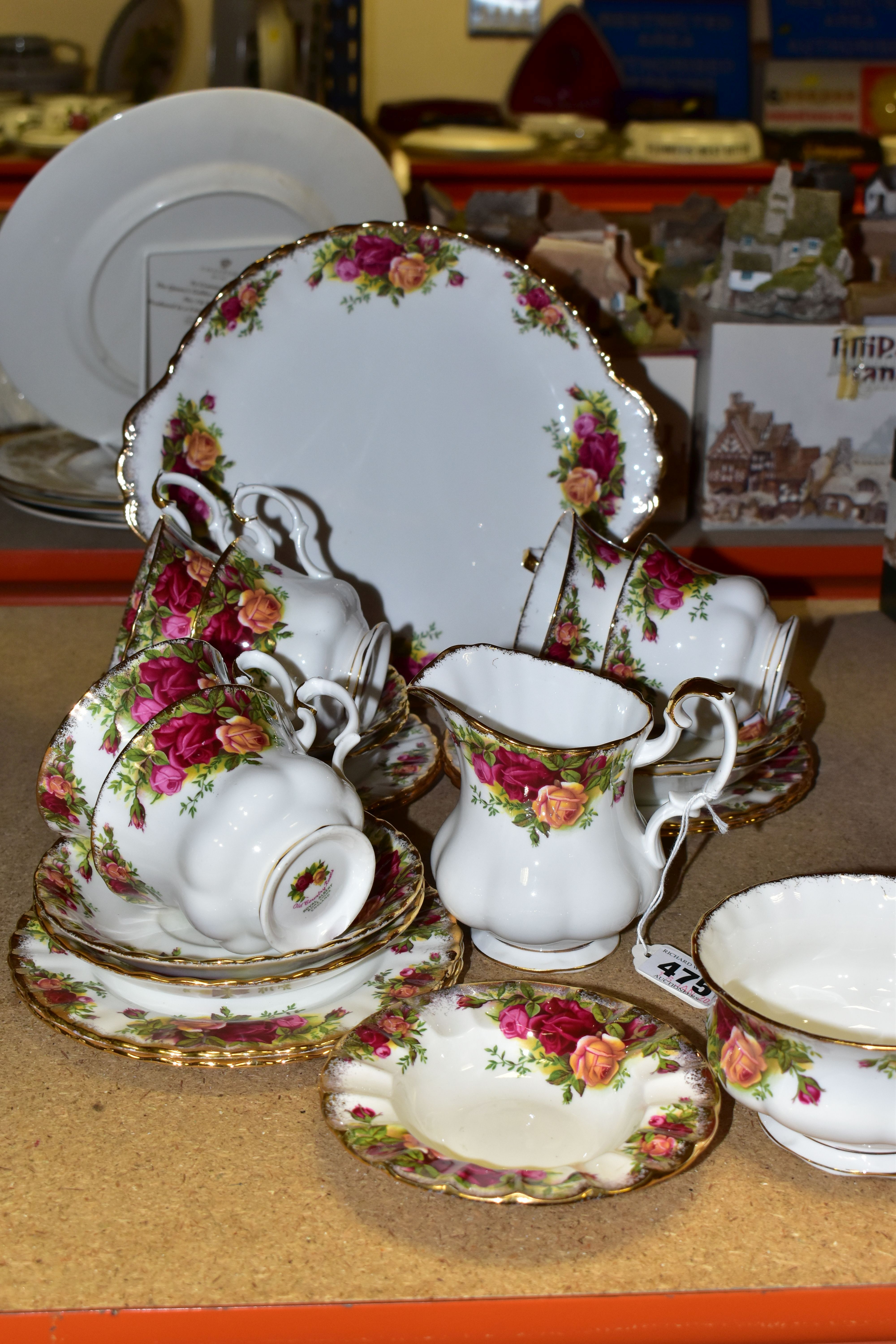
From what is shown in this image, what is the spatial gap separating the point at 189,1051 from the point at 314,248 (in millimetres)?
564

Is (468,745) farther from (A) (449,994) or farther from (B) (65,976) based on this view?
(B) (65,976)

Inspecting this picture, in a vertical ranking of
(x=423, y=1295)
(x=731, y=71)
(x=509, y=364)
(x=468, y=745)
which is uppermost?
(x=731, y=71)

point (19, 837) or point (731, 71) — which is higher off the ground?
point (731, 71)

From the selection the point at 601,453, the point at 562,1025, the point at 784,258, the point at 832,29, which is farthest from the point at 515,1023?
the point at 832,29

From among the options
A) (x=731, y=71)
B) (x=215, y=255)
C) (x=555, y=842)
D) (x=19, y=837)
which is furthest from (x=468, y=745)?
(x=731, y=71)

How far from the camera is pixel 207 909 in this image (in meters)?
0.60

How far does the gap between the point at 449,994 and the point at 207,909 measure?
11 cm

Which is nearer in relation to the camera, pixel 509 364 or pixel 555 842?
pixel 555 842

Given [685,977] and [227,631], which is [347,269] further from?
[685,977]

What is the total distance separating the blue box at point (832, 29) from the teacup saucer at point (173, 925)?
6.80ft

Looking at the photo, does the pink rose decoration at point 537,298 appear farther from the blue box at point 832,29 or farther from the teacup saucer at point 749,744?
the blue box at point 832,29

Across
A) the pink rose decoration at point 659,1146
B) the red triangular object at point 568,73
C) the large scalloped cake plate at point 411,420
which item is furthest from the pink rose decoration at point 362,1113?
the red triangular object at point 568,73

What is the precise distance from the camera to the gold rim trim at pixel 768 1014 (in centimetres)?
49

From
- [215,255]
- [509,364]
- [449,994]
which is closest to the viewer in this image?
[449,994]
